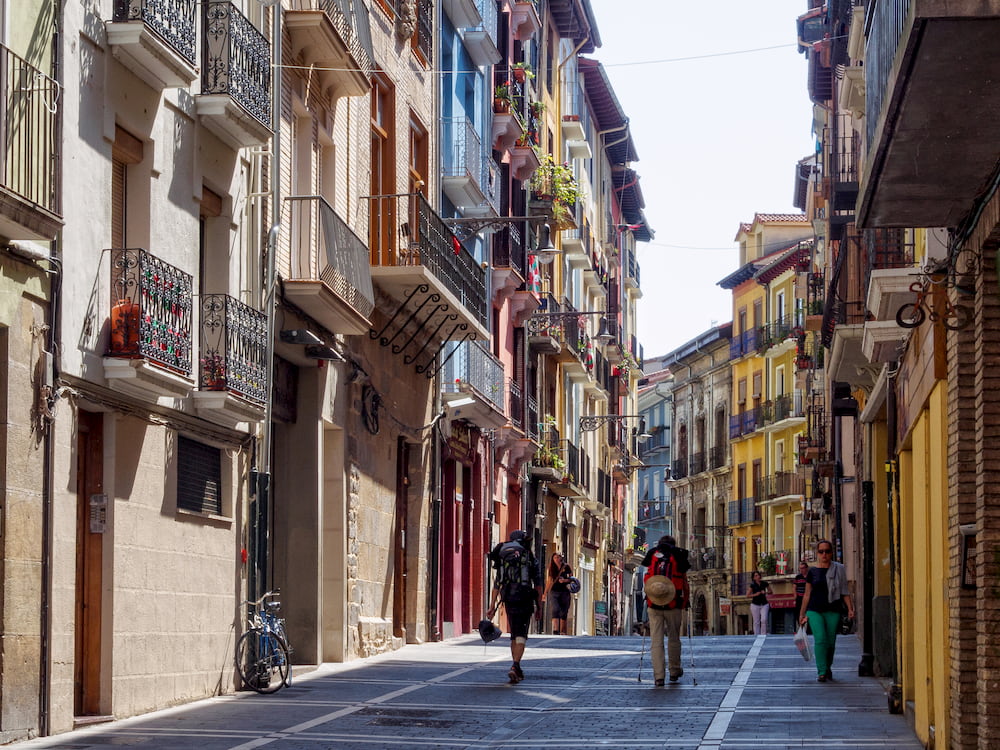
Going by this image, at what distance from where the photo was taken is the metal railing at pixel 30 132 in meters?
11.9

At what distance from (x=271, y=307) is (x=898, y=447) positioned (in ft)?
22.1

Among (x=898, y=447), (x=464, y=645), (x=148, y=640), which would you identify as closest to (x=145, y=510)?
(x=148, y=640)

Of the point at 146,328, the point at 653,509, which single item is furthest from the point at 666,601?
the point at 653,509

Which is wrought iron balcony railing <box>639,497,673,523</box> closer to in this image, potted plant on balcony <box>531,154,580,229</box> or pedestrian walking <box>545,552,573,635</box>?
potted plant on balcony <box>531,154,580,229</box>

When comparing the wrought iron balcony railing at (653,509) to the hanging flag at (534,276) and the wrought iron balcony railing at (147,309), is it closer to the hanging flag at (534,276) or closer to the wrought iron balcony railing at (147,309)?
the hanging flag at (534,276)

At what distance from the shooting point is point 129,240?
15.2m

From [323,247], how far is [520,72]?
55.8 feet

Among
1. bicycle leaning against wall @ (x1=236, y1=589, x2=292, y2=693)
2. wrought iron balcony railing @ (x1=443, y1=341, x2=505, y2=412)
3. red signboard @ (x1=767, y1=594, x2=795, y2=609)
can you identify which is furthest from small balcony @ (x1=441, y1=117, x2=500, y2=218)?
red signboard @ (x1=767, y1=594, x2=795, y2=609)

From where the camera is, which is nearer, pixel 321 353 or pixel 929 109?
pixel 929 109

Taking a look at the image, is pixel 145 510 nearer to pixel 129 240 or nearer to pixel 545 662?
pixel 129 240

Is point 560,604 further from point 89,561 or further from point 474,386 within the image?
point 89,561

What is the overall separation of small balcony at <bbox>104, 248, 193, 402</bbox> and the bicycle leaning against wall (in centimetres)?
293

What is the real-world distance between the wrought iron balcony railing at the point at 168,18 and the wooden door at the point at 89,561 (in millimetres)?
3251

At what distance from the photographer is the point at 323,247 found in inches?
792
